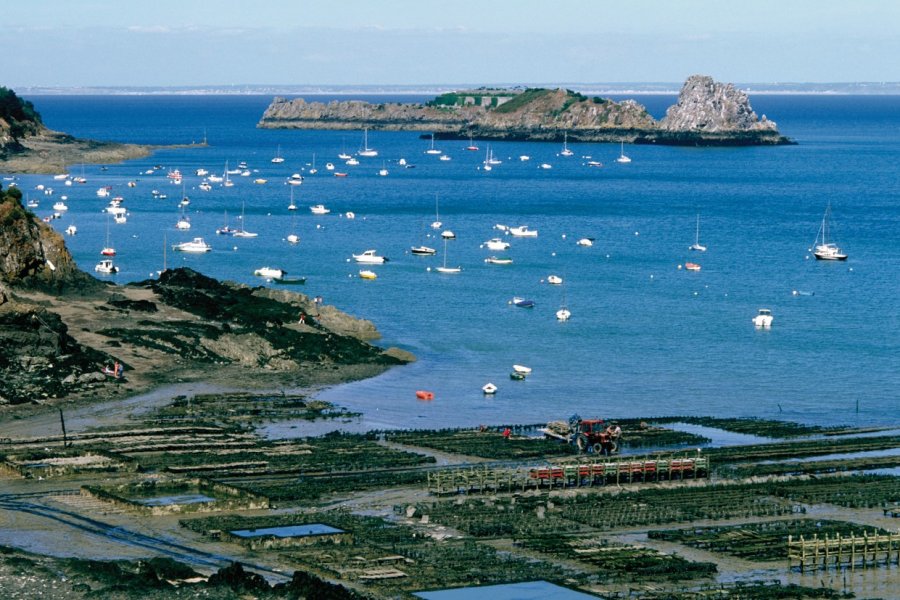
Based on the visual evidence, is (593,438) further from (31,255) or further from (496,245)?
(496,245)

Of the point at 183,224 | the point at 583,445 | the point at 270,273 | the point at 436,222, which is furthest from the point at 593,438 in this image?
the point at 436,222

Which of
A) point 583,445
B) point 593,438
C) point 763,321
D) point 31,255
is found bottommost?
point 763,321

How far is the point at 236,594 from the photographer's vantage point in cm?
4412

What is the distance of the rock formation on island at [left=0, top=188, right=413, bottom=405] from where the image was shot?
8006cm

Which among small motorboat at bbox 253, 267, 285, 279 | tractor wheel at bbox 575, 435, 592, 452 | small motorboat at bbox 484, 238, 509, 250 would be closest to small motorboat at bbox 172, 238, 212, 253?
small motorboat at bbox 253, 267, 285, 279

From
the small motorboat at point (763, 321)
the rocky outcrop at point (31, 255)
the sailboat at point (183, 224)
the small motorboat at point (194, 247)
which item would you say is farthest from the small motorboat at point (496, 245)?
the rocky outcrop at point (31, 255)

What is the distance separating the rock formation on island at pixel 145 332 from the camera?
8006cm

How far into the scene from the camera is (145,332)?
90.1m

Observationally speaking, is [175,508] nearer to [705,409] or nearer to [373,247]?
[705,409]

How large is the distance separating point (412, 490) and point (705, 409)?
87.5 feet

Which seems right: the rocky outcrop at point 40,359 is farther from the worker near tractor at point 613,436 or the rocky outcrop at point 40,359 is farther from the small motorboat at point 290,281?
the small motorboat at point 290,281

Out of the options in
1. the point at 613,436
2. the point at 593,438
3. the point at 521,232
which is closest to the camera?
the point at 593,438

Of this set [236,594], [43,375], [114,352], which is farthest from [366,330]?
[236,594]

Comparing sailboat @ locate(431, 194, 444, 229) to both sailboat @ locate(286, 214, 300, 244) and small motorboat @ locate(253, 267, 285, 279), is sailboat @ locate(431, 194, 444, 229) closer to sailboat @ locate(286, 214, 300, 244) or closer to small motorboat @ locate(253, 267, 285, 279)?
sailboat @ locate(286, 214, 300, 244)
